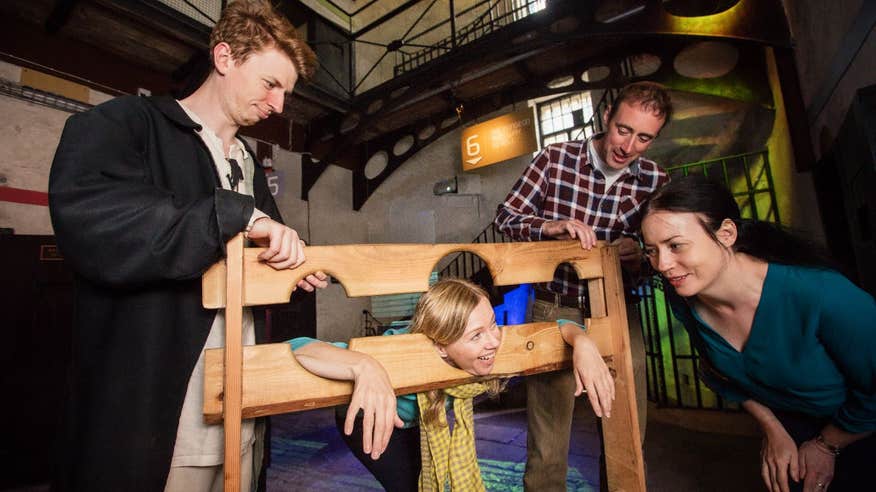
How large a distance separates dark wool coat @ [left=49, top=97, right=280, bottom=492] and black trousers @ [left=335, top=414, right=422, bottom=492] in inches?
36.4

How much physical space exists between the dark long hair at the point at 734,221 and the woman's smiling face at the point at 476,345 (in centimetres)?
82

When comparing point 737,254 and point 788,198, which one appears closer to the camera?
point 737,254

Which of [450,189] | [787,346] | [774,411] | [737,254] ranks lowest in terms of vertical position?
[774,411]

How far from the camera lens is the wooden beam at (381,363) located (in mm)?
1057

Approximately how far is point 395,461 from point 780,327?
1.72m

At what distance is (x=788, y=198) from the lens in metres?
3.64

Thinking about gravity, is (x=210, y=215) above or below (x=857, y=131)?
below

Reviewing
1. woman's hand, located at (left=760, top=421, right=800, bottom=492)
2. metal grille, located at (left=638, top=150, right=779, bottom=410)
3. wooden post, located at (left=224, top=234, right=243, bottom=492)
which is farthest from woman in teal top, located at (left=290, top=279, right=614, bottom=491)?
metal grille, located at (left=638, top=150, right=779, bottom=410)

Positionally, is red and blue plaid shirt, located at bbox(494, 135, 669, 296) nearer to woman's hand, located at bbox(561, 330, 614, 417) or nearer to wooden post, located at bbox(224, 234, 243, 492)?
woman's hand, located at bbox(561, 330, 614, 417)

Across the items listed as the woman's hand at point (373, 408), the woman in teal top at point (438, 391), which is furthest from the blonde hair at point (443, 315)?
the woman's hand at point (373, 408)

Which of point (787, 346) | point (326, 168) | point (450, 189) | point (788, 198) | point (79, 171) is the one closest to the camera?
point (79, 171)

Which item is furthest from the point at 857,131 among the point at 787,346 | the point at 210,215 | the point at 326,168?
the point at 326,168

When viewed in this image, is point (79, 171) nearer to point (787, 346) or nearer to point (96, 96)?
point (787, 346)

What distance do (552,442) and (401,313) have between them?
7416 millimetres
